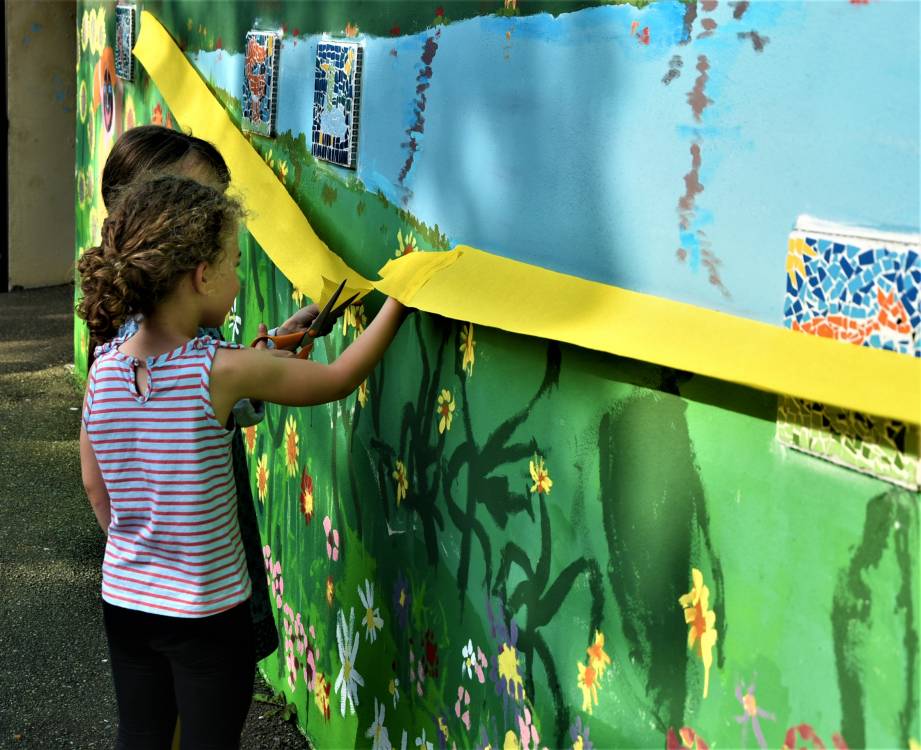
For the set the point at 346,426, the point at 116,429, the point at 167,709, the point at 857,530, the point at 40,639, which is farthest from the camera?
the point at 40,639

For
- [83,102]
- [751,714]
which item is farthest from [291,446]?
[83,102]

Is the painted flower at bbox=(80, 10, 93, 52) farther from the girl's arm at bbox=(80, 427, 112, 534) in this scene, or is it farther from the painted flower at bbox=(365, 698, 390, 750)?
the painted flower at bbox=(365, 698, 390, 750)

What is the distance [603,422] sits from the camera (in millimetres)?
1751

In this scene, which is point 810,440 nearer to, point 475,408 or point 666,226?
point 666,226

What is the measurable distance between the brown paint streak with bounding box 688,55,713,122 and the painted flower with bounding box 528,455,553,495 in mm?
629

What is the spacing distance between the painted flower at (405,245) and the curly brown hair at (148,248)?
40 centimetres

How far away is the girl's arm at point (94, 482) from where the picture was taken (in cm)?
221

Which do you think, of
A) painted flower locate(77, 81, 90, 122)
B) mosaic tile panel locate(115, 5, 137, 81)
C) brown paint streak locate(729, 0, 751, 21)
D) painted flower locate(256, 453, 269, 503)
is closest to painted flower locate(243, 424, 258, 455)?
painted flower locate(256, 453, 269, 503)

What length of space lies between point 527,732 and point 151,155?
4.73 ft

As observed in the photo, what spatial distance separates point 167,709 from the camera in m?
2.26

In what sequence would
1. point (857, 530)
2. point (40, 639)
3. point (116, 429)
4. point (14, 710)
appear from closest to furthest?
point (857, 530) → point (116, 429) → point (14, 710) → point (40, 639)

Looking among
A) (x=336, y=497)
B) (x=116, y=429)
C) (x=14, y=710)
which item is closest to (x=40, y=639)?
(x=14, y=710)

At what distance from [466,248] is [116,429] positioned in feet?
2.23

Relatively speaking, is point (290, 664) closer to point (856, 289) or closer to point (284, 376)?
point (284, 376)
